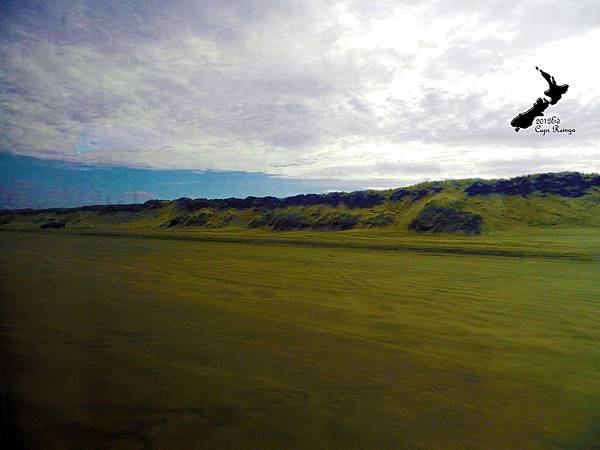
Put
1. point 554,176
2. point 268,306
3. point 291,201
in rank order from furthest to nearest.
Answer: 1. point 291,201
2. point 554,176
3. point 268,306

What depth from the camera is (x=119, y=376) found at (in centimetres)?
339

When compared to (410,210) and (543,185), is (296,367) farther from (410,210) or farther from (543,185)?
(543,185)

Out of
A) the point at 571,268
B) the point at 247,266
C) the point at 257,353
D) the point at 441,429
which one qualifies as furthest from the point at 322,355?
the point at 571,268

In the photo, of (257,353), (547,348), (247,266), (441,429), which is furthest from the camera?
(247,266)

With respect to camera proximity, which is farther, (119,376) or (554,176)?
(554,176)

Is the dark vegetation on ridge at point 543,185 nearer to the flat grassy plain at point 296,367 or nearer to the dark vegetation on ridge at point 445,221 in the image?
the dark vegetation on ridge at point 445,221

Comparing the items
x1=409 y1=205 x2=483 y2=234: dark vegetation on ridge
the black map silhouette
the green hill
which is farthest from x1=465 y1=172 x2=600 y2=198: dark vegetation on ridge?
→ the black map silhouette

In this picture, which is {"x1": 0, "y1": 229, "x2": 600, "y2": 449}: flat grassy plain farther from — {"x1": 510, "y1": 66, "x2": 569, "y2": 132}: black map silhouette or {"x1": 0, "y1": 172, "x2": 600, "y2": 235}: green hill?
{"x1": 0, "y1": 172, "x2": 600, "y2": 235}: green hill

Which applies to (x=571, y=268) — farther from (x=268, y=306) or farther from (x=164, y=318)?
(x=164, y=318)

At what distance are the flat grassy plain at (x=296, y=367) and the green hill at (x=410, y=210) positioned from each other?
105 ft

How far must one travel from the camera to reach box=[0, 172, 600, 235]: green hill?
39344mm

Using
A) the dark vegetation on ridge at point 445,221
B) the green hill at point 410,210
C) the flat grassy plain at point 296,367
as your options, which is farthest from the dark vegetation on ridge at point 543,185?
the flat grassy plain at point 296,367

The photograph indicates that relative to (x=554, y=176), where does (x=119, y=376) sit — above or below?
below

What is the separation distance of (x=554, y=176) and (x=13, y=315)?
62.9 m
